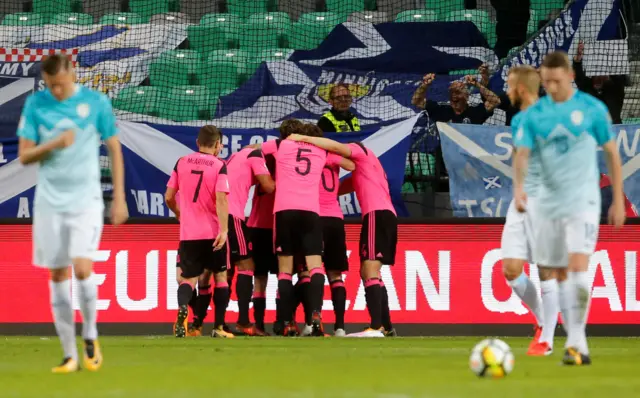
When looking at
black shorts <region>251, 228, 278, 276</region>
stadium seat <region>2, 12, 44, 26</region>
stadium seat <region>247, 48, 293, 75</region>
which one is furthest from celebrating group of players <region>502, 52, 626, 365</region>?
stadium seat <region>2, 12, 44, 26</region>

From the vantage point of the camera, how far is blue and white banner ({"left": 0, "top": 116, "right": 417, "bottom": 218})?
13.0 m

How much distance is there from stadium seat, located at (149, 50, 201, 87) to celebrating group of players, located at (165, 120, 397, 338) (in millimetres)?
6594

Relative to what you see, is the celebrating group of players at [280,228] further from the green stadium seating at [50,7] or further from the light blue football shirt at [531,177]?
the green stadium seating at [50,7]

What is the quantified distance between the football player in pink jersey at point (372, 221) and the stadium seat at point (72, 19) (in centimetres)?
928

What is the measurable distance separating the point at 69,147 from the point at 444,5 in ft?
44.7

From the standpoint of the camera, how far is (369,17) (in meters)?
18.3

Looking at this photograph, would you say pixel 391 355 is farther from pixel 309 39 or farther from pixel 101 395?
pixel 309 39

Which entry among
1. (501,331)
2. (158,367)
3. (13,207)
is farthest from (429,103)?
(158,367)

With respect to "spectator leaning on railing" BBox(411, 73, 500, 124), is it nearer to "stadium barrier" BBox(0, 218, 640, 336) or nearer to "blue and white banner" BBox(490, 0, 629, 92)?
"blue and white banner" BBox(490, 0, 629, 92)

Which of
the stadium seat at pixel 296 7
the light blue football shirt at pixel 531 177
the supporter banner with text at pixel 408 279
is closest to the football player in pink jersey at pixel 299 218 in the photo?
the supporter banner with text at pixel 408 279

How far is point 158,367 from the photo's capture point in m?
6.78

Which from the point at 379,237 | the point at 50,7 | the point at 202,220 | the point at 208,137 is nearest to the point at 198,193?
the point at 202,220

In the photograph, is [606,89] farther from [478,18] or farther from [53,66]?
[53,66]

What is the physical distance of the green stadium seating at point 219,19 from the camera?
19953mm
